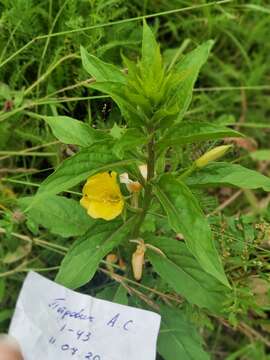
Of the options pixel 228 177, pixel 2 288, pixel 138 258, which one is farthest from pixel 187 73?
pixel 2 288

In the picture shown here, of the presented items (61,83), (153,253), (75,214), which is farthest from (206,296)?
(61,83)

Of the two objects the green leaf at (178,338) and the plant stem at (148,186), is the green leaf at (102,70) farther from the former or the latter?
the green leaf at (178,338)

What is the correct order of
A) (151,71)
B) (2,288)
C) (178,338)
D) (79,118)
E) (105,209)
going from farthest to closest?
1. (79,118)
2. (2,288)
3. (178,338)
4. (105,209)
5. (151,71)

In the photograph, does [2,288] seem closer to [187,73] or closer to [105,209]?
[105,209]

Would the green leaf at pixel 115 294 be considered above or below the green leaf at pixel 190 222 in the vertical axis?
below

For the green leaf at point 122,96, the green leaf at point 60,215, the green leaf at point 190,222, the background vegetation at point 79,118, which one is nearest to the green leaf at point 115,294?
the background vegetation at point 79,118

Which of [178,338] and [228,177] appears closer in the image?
[228,177]

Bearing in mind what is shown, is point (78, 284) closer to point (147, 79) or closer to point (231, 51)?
point (147, 79)
